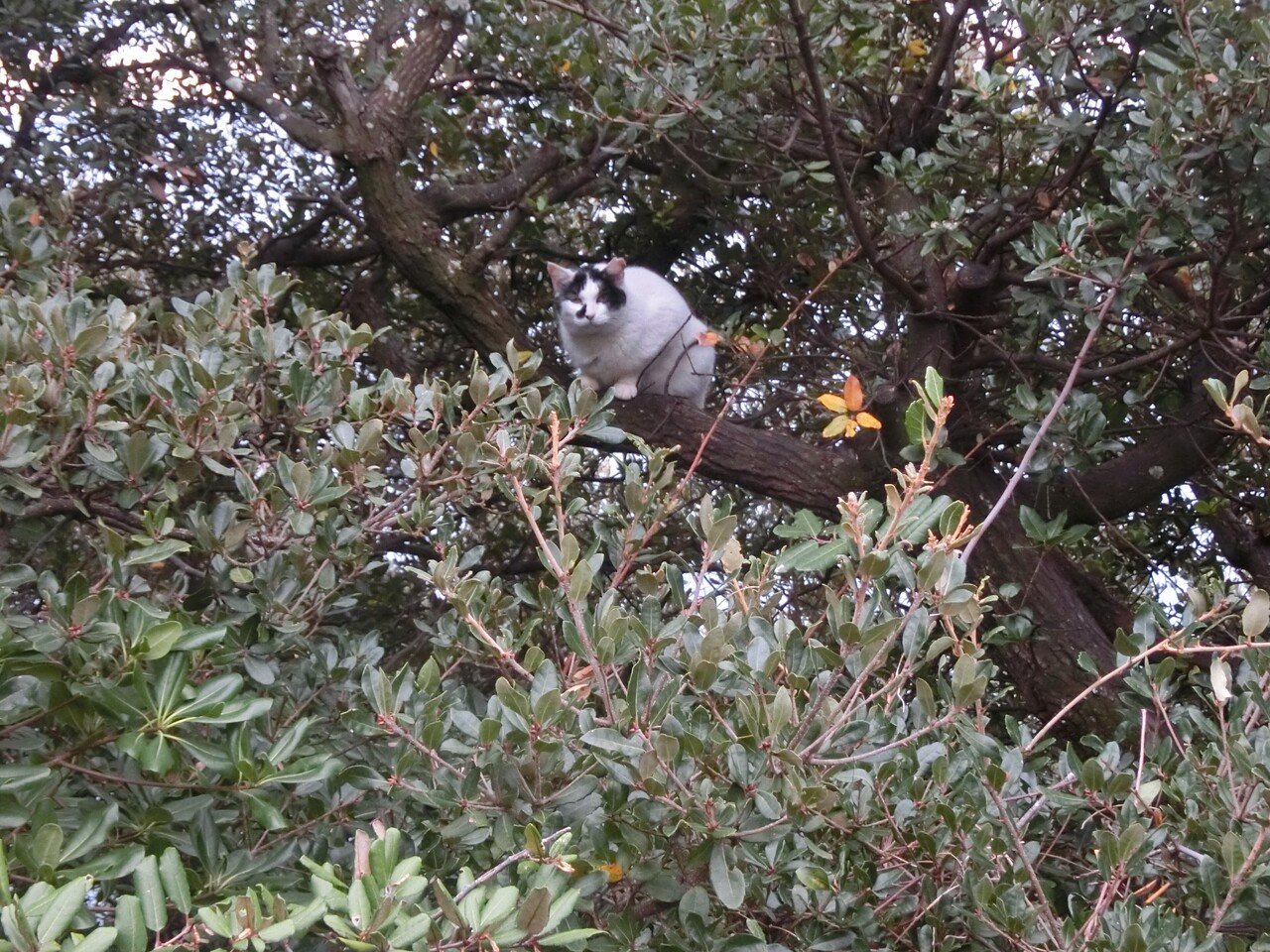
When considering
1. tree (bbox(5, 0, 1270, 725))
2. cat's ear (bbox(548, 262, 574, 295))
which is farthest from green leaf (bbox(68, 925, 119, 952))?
cat's ear (bbox(548, 262, 574, 295))

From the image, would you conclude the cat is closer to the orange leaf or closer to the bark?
the bark

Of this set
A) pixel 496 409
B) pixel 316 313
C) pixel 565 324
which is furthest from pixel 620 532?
pixel 565 324

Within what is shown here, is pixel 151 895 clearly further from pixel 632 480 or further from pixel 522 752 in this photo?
pixel 632 480

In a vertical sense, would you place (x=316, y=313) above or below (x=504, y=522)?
above

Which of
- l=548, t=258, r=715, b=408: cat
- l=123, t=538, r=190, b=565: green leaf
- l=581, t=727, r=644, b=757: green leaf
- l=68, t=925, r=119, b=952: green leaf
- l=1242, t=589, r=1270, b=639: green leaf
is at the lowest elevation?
l=68, t=925, r=119, b=952: green leaf

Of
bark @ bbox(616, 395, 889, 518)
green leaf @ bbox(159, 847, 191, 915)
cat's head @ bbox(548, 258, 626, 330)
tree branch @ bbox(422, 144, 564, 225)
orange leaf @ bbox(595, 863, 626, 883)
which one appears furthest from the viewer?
cat's head @ bbox(548, 258, 626, 330)

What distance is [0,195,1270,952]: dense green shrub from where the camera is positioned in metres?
1.37

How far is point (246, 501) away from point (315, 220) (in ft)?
9.65

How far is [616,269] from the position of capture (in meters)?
4.38

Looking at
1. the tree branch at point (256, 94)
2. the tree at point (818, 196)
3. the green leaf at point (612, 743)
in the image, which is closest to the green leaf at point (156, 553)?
the green leaf at point (612, 743)

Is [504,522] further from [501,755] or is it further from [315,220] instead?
[501,755]

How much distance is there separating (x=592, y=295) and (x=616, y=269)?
0.15 m

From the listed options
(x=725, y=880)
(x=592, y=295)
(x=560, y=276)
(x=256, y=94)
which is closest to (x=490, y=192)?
(x=560, y=276)

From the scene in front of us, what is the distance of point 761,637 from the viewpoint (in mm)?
1569
